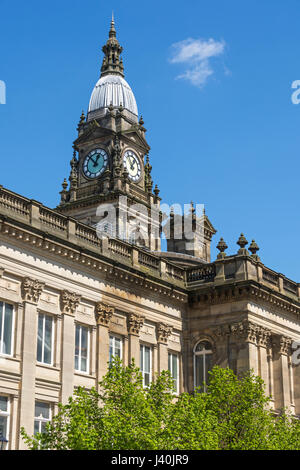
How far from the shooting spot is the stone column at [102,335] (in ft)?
144

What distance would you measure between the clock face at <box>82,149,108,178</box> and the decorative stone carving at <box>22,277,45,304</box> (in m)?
35.2

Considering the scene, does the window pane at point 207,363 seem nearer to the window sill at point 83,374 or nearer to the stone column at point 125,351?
the stone column at point 125,351

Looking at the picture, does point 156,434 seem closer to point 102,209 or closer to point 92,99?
point 102,209

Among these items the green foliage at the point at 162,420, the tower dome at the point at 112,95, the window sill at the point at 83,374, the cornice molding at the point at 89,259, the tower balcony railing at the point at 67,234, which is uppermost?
the tower dome at the point at 112,95

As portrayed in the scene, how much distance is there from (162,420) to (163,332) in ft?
46.9

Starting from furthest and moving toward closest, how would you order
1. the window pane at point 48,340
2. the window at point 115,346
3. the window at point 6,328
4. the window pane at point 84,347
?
1. the window at point 115,346
2. the window pane at point 84,347
3. the window pane at point 48,340
4. the window at point 6,328

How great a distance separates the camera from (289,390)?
53.0 meters

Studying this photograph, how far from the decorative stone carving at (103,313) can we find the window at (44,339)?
346 cm

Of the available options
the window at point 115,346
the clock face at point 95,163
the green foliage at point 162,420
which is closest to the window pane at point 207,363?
the window at point 115,346

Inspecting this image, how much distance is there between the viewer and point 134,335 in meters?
46.9

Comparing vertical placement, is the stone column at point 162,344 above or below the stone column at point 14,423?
above
